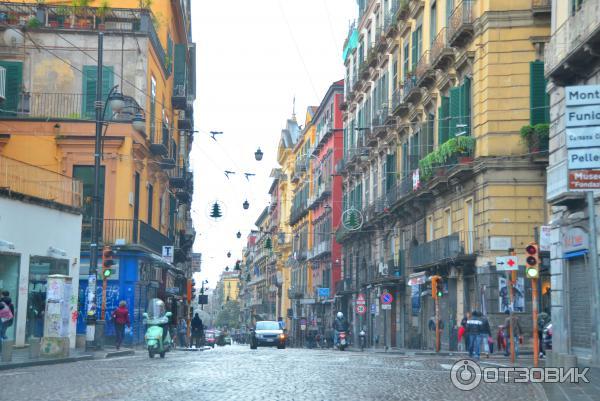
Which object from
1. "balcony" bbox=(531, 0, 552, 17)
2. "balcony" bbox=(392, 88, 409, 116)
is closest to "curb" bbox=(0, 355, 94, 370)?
"balcony" bbox=(531, 0, 552, 17)

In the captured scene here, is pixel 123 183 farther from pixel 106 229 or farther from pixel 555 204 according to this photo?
pixel 555 204

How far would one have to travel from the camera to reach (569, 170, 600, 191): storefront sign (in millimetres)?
11373

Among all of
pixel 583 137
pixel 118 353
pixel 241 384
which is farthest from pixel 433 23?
pixel 583 137

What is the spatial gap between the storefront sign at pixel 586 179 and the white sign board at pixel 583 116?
1.78 ft

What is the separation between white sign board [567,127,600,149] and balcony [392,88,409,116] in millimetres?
31793

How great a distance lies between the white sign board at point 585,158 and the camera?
11.3 m

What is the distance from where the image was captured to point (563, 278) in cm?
2297

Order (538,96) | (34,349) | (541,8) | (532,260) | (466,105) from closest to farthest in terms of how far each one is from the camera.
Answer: (532,260)
(34,349)
(538,96)
(541,8)
(466,105)

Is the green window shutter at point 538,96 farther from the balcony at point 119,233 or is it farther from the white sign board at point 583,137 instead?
the white sign board at point 583,137

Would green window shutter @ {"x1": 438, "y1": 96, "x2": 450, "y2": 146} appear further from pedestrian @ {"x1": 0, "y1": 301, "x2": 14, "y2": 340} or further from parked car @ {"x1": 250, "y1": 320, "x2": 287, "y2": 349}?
pedestrian @ {"x1": 0, "y1": 301, "x2": 14, "y2": 340}

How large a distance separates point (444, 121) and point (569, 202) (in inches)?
586

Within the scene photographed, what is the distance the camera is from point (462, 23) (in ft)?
109

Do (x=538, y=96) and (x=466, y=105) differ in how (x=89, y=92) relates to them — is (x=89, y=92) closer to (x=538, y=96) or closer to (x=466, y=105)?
(x=466, y=105)

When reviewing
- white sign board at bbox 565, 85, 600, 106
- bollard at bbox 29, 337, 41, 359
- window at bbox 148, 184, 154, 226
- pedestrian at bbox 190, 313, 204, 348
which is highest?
window at bbox 148, 184, 154, 226
